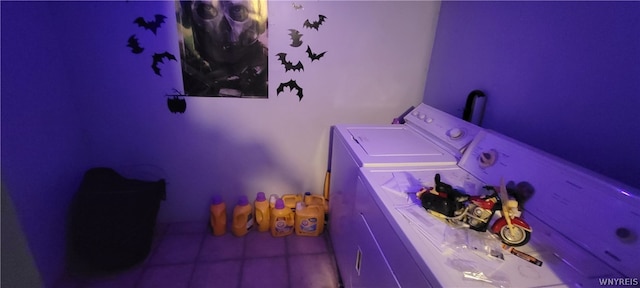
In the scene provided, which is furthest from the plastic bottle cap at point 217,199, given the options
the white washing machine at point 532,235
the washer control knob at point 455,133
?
the washer control knob at point 455,133

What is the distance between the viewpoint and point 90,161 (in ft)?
6.15

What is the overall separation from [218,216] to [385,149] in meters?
1.43

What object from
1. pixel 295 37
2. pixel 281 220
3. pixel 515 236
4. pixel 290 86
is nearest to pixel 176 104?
pixel 290 86

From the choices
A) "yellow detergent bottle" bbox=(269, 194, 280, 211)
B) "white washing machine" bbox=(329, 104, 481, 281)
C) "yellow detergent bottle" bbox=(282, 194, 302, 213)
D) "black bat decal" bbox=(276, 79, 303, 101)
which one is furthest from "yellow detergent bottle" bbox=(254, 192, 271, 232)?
"black bat decal" bbox=(276, 79, 303, 101)

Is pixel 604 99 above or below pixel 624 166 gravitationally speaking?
above

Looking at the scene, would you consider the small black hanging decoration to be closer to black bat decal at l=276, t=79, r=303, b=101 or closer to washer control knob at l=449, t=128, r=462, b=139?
black bat decal at l=276, t=79, r=303, b=101

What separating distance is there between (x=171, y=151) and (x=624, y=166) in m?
2.42

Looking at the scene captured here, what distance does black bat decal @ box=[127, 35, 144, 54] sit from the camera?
1652 millimetres

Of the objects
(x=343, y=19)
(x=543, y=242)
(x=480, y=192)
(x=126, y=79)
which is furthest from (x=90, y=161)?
(x=543, y=242)

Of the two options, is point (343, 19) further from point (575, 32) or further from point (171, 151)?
point (171, 151)

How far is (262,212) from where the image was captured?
2.12 meters

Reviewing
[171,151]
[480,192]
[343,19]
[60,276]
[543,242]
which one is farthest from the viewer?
[171,151]

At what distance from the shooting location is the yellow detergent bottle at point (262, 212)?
212cm

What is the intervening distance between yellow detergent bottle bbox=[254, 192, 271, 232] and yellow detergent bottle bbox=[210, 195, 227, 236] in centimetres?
26
